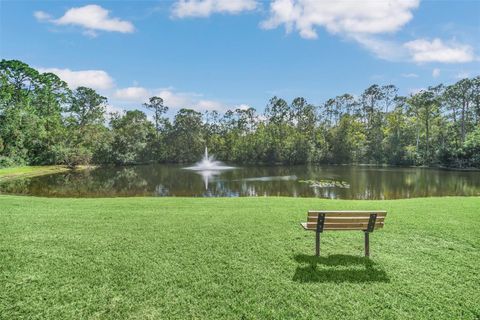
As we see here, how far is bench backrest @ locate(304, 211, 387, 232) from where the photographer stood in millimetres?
5371

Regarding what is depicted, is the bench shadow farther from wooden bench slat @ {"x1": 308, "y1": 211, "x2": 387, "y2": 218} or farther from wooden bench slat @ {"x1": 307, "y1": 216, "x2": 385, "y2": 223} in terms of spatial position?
wooden bench slat @ {"x1": 308, "y1": 211, "x2": 387, "y2": 218}

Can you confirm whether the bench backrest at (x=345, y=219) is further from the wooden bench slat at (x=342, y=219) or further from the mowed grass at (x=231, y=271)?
the mowed grass at (x=231, y=271)

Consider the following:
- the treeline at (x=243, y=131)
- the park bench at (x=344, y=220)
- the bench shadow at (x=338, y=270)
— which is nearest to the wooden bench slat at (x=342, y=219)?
the park bench at (x=344, y=220)

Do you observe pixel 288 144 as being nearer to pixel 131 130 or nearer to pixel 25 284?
pixel 131 130

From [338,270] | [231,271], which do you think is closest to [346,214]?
[338,270]

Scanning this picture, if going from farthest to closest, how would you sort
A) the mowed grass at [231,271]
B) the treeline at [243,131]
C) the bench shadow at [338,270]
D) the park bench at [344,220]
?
the treeline at [243,131] → the park bench at [344,220] → the bench shadow at [338,270] → the mowed grass at [231,271]

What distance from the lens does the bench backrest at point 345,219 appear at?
5371 millimetres

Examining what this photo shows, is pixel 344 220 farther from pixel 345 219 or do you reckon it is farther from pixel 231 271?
pixel 231 271

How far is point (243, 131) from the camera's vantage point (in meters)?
71.3

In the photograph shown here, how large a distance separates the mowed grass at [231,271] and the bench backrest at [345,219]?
0.68m

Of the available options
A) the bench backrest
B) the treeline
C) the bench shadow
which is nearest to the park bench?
the bench backrest

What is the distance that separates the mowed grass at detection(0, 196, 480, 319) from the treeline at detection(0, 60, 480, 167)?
39664mm

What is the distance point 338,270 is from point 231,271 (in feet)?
6.15

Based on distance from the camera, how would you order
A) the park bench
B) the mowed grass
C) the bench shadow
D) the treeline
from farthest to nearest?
1. the treeline
2. the park bench
3. the bench shadow
4. the mowed grass
